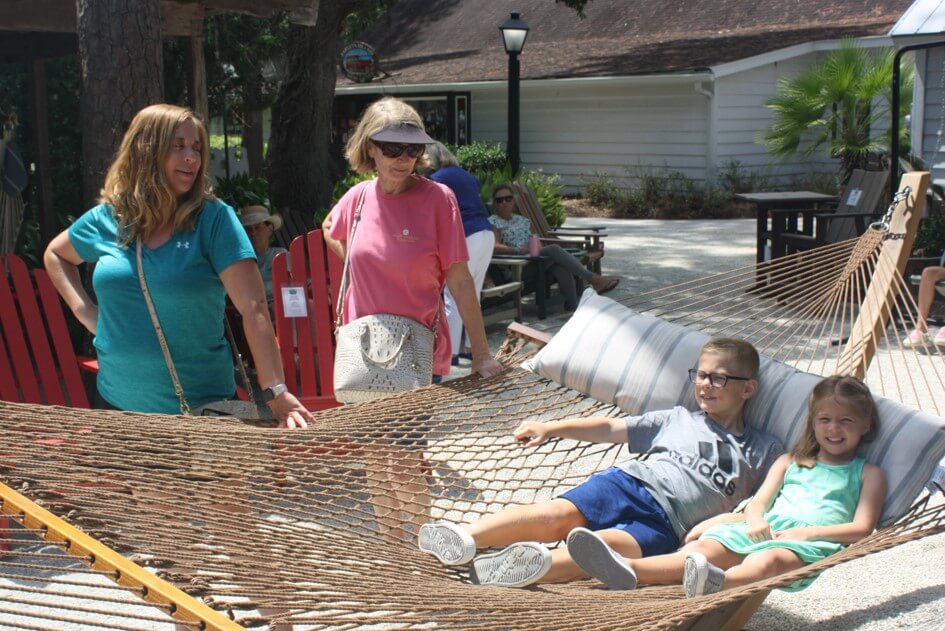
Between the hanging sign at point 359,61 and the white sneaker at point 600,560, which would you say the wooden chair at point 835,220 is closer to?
the white sneaker at point 600,560

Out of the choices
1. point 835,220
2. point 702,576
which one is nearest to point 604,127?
point 835,220

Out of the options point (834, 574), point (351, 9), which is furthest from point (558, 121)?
point (834, 574)

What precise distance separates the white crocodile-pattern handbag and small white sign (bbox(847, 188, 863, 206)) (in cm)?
721

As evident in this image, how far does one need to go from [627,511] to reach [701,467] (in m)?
0.28

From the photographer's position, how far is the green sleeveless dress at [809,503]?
2998 mm

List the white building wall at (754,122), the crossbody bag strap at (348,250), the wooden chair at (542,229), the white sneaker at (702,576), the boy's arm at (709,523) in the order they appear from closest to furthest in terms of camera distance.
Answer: the white sneaker at (702,576) < the boy's arm at (709,523) < the crossbody bag strap at (348,250) < the wooden chair at (542,229) < the white building wall at (754,122)

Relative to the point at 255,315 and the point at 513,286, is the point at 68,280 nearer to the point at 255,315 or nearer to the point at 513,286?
the point at 255,315

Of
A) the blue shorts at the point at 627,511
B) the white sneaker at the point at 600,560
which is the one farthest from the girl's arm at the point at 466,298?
the white sneaker at the point at 600,560

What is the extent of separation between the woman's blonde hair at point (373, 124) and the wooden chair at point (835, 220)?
658cm

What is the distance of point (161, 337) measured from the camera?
9.82ft

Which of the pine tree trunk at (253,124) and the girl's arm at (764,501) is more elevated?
the pine tree trunk at (253,124)

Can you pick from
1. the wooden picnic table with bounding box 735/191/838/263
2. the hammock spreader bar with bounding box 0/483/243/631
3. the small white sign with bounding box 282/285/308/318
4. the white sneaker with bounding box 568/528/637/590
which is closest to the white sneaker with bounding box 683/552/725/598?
the white sneaker with bounding box 568/528/637/590

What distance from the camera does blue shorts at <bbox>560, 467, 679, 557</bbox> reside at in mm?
3174

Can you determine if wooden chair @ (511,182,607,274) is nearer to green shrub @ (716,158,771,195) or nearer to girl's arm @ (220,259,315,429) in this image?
girl's arm @ (220,259,315,429)
